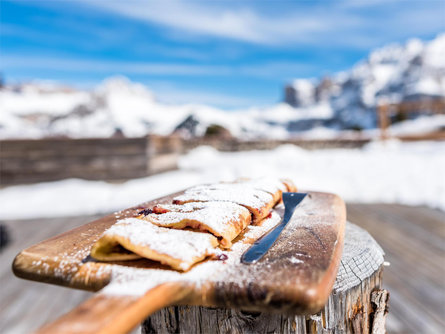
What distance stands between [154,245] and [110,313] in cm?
19

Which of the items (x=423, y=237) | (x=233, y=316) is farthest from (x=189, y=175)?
(x=233, y=316)

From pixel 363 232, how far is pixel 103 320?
981 millimetres

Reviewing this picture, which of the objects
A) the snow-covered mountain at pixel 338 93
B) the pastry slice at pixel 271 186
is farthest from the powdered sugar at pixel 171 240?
the snow-covered mountain at pixel 338 93

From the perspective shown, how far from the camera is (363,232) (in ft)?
3.74

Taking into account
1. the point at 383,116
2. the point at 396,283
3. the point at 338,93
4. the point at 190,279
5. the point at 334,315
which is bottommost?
Result: the point at 396,283

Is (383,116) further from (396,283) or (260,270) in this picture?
(260,270)

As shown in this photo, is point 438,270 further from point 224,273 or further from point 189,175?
point 189,175

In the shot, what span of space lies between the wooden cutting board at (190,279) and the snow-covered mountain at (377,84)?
240ft

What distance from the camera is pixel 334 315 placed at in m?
0.80

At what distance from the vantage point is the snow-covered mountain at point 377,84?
256 feet

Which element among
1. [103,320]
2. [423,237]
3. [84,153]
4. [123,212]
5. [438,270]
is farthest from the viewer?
[84,153]

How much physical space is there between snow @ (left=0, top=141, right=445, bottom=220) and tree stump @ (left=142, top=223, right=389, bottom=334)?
4.25 meters

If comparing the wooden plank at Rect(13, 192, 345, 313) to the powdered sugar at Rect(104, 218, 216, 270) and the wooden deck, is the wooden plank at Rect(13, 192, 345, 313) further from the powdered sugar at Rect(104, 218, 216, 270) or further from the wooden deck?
the wooden deck

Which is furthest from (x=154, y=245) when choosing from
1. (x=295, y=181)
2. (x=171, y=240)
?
(x=295, y=181)
